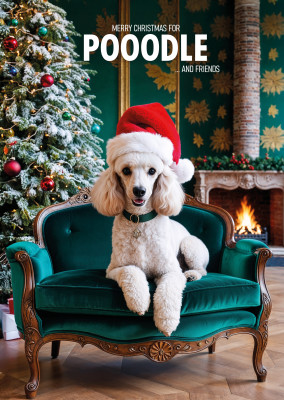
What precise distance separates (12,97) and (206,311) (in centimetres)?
252

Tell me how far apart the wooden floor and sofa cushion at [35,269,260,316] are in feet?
1.20

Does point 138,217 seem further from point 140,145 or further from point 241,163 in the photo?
point 241,163

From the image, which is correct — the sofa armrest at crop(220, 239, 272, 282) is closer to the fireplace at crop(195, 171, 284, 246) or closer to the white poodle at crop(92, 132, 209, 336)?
the white poodle at crop(92, 132, 209, 336)

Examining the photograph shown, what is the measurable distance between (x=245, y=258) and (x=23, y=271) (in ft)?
3.52

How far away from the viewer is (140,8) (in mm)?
6680

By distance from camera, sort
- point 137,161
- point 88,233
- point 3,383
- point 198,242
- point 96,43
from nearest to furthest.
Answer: point 137,161 < point 3,383 < point 198,242 < point 88,233 < point 96,43

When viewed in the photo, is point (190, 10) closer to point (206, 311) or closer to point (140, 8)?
point (140, 8)

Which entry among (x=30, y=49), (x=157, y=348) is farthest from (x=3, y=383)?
(x=30, y=49)

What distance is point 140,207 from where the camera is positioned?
2.03 meters

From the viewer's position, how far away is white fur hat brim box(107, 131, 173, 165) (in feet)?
6.45

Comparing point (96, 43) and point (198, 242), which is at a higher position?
point (96, 43)

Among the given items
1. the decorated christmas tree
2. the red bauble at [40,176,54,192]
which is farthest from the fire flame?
the red bauble at [40,176,54,192]

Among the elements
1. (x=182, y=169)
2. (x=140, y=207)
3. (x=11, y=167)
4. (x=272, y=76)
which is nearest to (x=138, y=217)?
(x=140, y=207)

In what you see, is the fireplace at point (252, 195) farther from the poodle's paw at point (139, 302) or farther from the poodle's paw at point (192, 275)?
the poodle's paw at point (139, 302)
